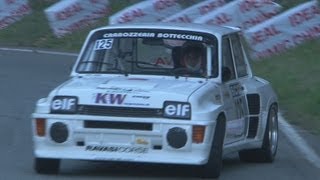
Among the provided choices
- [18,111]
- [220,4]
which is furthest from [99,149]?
[220,4]

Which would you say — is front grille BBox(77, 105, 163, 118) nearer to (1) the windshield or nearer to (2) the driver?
(1) the windshield

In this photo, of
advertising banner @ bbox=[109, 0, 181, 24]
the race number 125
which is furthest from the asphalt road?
advertising banner @ bbox=[109, 0, 181, 24]

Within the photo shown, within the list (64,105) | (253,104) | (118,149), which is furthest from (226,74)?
(64,105)

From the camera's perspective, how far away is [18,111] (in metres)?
17.6

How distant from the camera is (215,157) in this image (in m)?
10.8

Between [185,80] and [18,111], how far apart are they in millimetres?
6708

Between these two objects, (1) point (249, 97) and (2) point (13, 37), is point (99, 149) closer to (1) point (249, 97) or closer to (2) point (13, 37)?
(1) point (249, 97)

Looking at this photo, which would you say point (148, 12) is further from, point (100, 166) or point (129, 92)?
point (129, 92)

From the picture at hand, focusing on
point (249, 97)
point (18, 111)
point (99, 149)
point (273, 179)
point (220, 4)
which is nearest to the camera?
point (99, 149)

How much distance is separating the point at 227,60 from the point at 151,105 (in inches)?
73.8

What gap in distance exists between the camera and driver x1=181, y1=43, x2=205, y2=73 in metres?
11.7

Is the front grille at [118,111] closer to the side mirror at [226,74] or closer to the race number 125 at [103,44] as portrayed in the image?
the side mirror at [226,74]

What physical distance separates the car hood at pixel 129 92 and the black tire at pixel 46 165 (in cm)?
71

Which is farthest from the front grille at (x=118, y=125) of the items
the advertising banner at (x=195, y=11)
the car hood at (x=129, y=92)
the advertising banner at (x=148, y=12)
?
the advertising banner at (x=195, y=11)
